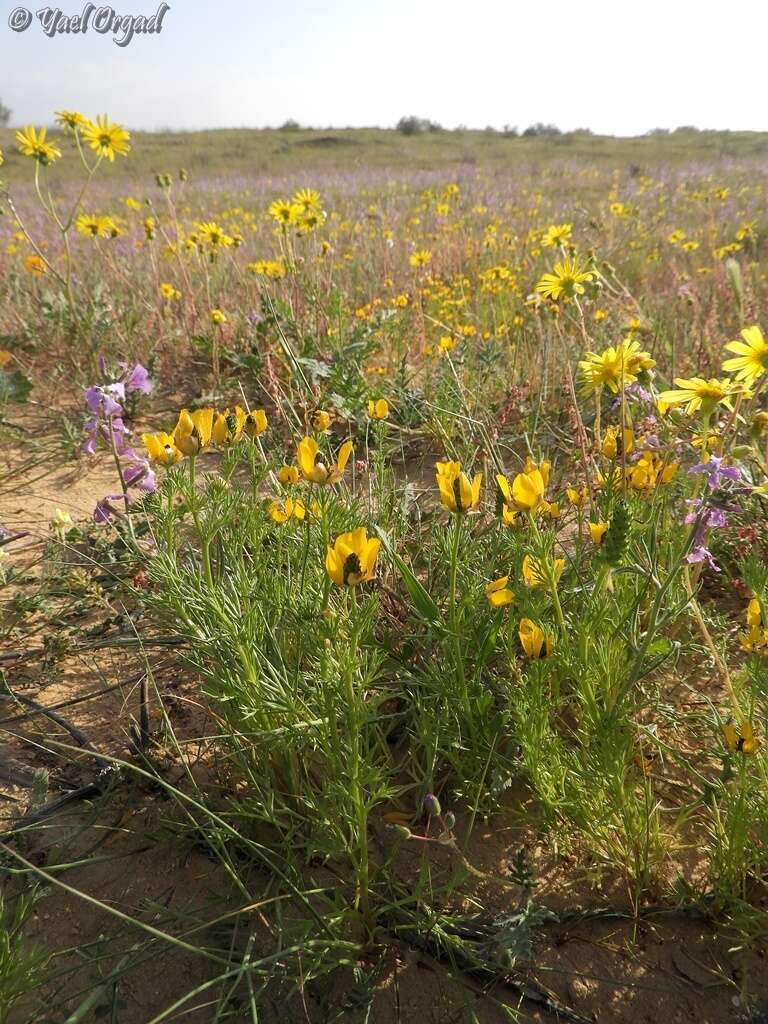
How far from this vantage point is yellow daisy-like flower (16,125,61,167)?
304cm

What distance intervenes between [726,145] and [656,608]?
24671mm

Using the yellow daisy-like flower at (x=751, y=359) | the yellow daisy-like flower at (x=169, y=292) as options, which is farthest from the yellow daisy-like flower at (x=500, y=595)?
the yellow daisy-like flower at (x=169, y=292)

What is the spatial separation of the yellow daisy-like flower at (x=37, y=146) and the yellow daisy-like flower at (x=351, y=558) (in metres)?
3.12

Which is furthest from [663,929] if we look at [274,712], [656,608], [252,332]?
[252,332]

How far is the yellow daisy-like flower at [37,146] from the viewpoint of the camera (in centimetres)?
304

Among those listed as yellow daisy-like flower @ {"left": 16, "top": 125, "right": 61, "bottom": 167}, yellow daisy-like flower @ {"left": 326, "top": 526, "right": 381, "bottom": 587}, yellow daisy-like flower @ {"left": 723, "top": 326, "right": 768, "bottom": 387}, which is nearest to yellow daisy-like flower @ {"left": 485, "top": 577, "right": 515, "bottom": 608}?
→ yellow daisy-like flower @ {"left": 326, "top": 526, "right": 381, "bottom": 587}

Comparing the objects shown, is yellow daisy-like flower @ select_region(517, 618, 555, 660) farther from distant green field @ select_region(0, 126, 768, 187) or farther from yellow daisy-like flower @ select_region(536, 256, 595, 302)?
distant green field @ select_region(0, 126, 768, 187)

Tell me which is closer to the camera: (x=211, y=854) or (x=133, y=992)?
(x=133, y=992)

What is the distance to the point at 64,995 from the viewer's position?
1.11m

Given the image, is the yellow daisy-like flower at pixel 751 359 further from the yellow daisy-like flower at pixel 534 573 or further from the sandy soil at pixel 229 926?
the sandy soil at pixel 229 926

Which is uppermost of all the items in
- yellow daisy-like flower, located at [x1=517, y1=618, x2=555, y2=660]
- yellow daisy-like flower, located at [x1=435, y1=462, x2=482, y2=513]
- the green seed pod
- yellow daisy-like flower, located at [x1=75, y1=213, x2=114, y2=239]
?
yellow daisy-like flower, located at [x1=75, y1=213, x2=114, y2=239]

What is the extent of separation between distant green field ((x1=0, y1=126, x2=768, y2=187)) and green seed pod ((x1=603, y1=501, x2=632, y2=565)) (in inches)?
684

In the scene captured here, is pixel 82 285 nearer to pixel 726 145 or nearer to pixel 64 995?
pixel 64 995

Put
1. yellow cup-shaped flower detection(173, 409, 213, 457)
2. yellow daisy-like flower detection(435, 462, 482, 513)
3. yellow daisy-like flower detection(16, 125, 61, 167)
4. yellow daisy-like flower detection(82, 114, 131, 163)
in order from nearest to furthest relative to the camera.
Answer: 1. yellow daisy-like flower detection(435, 462, 482, 513)
2. yellow cup-shaped flower detection(173, 409, 213, 457)
3. yellow daisy-like flower detection(16, 125, 61, 167)
4. yellow daisy-like flower detection(82, 114, 131, 163)
